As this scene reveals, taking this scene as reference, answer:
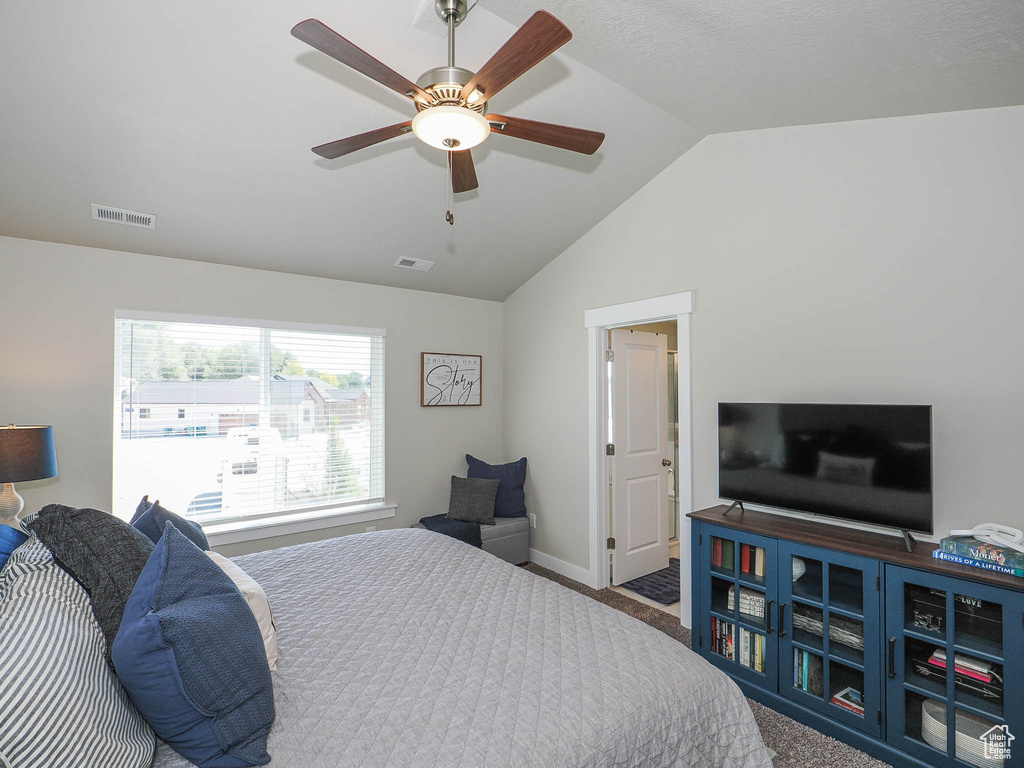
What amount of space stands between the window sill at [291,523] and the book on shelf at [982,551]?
11.5ft

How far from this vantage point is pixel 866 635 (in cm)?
213

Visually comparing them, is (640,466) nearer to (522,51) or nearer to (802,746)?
(802,746)

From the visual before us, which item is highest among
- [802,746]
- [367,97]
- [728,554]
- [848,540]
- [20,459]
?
[367,97]

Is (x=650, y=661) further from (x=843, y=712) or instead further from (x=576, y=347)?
(x=576, y=347)

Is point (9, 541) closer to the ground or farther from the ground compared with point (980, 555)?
farther from the ground

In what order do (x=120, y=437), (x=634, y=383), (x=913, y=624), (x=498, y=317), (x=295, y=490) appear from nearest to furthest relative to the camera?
(x=913, y=624) < (x=120, y=437) < (x=295, y=490) < (x=634, y=383) < (x=498, y=317)

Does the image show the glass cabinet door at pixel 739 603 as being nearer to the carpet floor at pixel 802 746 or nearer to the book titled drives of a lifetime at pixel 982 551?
the carpet floor at pixel 802 746

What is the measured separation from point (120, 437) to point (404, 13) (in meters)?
2.94

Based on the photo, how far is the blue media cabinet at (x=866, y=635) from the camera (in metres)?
1.86

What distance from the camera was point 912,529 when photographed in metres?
2.19

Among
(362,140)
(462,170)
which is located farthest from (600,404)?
(362,140)

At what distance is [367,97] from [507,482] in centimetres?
306

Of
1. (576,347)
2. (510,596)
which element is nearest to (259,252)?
(576,347)

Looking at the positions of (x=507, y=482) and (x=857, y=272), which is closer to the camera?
(x=857, y=272)
